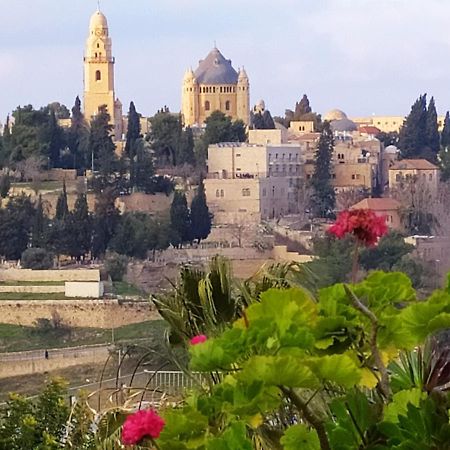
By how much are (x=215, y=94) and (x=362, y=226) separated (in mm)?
56244

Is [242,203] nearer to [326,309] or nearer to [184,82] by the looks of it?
[184,82]

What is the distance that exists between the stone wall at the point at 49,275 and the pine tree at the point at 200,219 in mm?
5457

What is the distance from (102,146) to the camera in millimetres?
46062

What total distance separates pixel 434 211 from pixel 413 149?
434 inches

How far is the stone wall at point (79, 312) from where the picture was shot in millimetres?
32125

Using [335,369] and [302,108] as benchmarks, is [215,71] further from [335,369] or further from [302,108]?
[335,369]

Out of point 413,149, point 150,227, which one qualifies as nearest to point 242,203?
point 150,227

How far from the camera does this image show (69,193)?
43.3 m

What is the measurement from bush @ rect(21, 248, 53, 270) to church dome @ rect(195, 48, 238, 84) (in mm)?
23773

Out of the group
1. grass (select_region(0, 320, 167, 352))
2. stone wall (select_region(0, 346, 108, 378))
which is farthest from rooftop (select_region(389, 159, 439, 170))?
stone wall (select_region(0, 346, 108, 378))

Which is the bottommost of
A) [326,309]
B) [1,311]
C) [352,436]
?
[1,311]

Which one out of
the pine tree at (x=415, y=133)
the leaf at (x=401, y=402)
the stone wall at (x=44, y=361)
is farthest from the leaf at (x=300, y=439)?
the pine tree at (x=415, y=133)

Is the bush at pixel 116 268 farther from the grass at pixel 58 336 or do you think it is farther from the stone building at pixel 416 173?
the stone building at pixel 416 173

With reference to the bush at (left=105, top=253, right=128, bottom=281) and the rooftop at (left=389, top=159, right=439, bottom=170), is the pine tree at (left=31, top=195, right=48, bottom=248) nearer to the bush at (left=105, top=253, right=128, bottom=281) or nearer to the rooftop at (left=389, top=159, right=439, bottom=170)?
the bush at (left=105, top=253, right=128, bottom=281)
